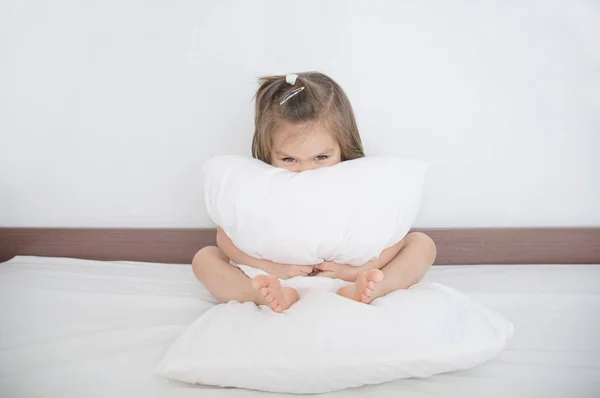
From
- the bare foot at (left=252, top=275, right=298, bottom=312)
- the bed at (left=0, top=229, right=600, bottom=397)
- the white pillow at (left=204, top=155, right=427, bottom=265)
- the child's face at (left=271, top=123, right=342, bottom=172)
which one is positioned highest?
the child's face at (left=271, top=123, right=342, bottom=172)

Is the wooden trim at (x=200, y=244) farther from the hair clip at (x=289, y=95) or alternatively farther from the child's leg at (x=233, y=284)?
the hair clip at (x=289, y=95)

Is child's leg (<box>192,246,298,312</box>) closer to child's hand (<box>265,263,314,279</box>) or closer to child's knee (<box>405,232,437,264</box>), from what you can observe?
Result: child's hand (<box>265,263,314,279</box>)

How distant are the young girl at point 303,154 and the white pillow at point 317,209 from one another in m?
0.04

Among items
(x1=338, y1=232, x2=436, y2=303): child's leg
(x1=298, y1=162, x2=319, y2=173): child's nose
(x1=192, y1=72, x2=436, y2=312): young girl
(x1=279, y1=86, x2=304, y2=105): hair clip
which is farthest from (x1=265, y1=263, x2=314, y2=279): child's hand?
(x1=279, y1=86, x2=304, y2=105): hair clip

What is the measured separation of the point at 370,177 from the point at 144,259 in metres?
0.75

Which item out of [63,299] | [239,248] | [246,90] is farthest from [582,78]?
[63,299]

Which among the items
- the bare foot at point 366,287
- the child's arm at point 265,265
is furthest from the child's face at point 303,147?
the bare foot at point 366,287

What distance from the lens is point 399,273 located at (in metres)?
1.12

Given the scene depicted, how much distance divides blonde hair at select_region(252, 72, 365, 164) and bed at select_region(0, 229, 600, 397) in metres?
0.38

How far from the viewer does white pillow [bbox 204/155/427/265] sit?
105 centimetres

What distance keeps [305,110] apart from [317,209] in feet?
0.91

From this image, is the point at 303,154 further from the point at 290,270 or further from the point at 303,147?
the point at 290,270

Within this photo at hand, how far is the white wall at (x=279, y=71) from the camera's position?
4.66 ft

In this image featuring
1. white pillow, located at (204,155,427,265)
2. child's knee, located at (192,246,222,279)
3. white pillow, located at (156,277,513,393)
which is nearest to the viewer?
white pillow, located at (156,277,513,393)
